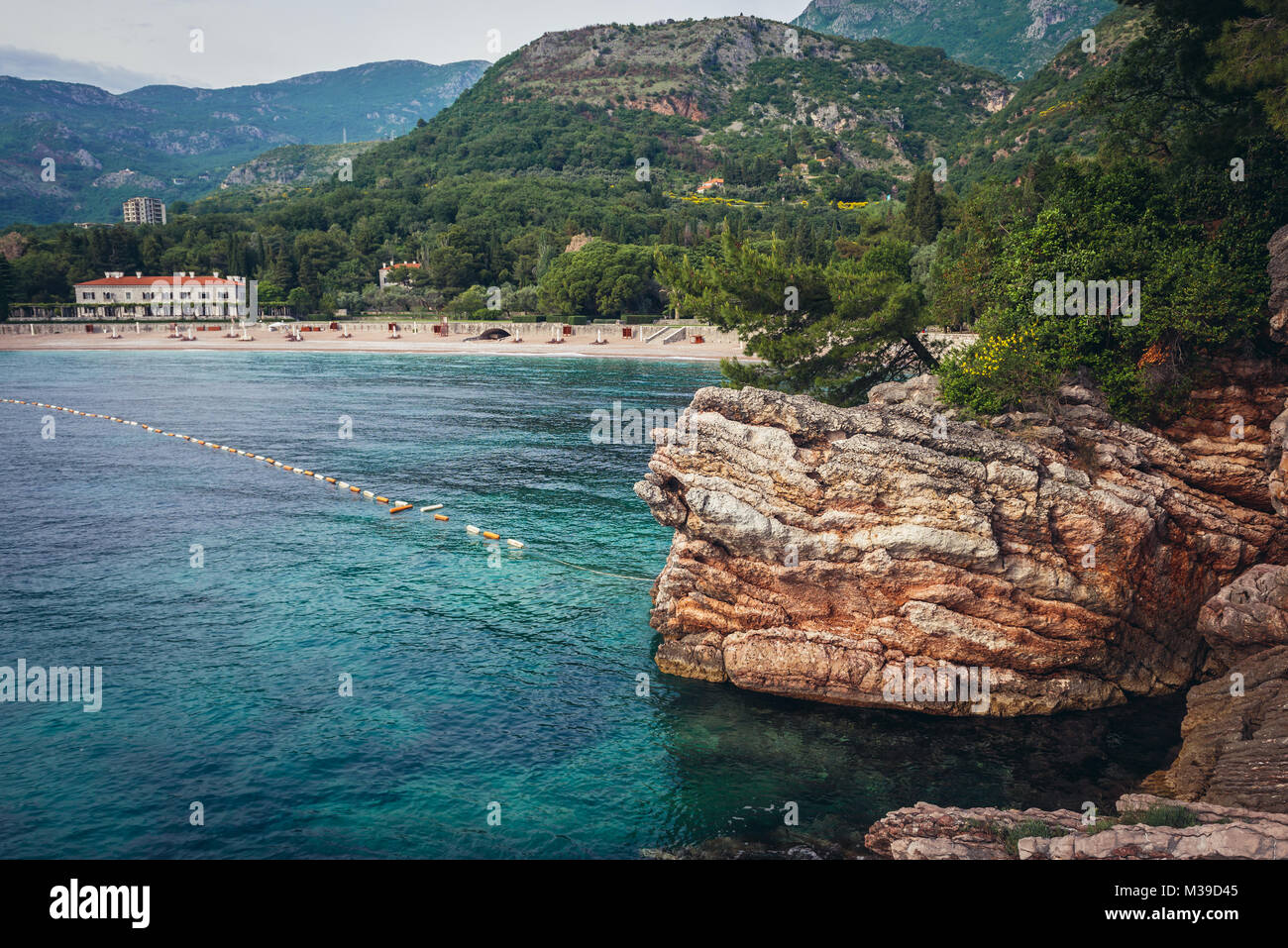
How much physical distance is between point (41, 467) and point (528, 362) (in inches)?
2584

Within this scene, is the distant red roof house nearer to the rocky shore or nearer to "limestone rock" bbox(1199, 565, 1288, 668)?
the rocky shore

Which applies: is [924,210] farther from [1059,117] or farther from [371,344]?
[371,344]

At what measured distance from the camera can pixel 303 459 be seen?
52.1m

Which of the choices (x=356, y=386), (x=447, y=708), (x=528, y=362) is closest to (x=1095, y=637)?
(x=447, y=708)

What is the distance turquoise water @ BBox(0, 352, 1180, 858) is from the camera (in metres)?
17.8

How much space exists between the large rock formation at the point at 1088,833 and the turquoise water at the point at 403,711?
4.55ft

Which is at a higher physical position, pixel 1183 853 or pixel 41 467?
pixel 41 467

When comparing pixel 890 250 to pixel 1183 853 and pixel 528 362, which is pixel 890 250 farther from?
pixel 528 362

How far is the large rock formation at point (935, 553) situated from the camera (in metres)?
22.9

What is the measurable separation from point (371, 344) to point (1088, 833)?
408ft

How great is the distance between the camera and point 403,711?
2247 centimetres

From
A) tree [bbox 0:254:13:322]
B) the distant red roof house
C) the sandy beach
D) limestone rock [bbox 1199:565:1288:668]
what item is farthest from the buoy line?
the distant red roof house

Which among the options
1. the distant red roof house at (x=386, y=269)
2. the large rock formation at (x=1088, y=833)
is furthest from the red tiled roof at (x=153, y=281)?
the large rock formation at (x=1088, y=833)

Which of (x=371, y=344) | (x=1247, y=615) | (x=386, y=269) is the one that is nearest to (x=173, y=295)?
(x=386, y=269)
